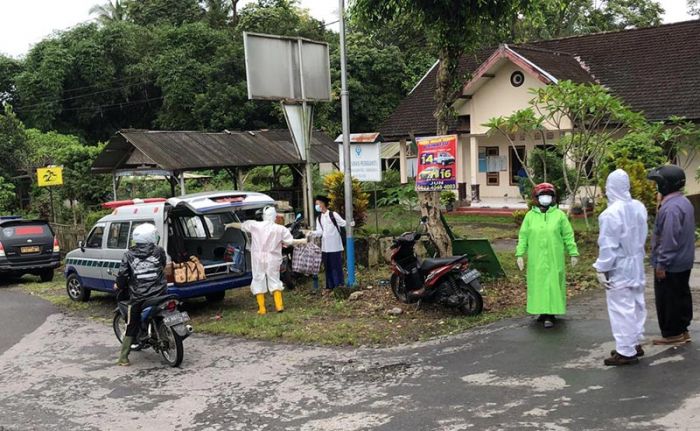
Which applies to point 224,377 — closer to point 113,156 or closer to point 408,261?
point 408,261

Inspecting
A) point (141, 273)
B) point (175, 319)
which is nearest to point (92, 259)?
point (141, 273)

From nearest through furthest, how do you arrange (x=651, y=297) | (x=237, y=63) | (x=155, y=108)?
(x=651, y=297)
(x=237, y=63)
(x=155, y=108)

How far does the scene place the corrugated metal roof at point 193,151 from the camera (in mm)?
16906

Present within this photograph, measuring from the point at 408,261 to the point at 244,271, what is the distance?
2.81 meters

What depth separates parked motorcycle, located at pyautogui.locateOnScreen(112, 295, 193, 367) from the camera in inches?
293

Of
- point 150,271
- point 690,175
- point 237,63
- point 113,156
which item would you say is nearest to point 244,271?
point 150,271

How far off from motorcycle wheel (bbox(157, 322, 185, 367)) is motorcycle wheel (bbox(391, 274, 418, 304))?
3220 millimetres

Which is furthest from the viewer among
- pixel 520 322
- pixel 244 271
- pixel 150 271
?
pixel 244 271

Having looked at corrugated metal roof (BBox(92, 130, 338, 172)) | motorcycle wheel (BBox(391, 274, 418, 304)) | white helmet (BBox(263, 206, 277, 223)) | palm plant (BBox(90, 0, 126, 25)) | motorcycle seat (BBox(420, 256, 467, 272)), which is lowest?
motorcycle wheel (BBox(391, 274, 418, 304))

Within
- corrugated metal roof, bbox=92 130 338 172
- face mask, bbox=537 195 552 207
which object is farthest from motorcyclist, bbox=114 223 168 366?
corrugated metal roof, bbox=92 130 338 172

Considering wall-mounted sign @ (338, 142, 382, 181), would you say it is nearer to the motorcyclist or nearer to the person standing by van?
the person standing by van

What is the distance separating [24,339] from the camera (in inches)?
385

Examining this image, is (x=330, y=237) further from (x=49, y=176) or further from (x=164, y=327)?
(x=49, y=176)

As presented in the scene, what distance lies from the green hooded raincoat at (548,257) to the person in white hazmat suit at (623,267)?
4.28ft
